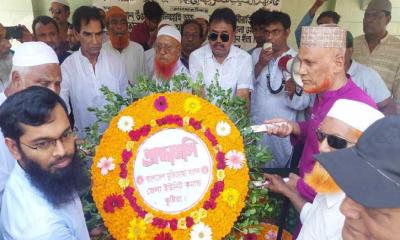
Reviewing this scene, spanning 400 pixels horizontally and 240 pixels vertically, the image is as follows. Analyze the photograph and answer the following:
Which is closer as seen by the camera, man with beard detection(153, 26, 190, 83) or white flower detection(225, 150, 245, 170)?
white flower detection(225, 150, 245, 170)

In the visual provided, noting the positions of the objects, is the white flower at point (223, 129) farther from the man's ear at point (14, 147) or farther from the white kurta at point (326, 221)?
the man's ear at point (14, 147)

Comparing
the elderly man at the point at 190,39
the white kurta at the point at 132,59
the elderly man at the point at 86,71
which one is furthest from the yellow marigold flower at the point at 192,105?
the elderly man at the point at 190,39

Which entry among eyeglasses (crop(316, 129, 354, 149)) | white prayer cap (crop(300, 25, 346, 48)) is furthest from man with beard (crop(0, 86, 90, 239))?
white prayer cap (crop(300, 25, 346, 48))

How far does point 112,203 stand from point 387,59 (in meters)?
3.83

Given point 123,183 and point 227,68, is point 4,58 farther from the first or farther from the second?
point 123,183

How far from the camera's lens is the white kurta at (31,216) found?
154 centimetres

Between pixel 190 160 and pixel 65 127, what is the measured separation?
85cm

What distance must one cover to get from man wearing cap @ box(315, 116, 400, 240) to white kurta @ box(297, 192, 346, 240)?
0.56 m

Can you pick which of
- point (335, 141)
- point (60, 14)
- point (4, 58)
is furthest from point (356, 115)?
point (60, 14)

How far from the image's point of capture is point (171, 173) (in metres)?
2.25

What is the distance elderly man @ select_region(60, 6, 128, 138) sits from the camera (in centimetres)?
369

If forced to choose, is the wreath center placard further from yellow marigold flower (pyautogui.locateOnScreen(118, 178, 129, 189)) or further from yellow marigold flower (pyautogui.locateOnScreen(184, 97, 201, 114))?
yellow marigold flower (pyautogui.locateOnScreen(184, 97, 201, 114))

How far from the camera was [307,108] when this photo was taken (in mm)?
3826

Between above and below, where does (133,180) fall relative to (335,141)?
below
